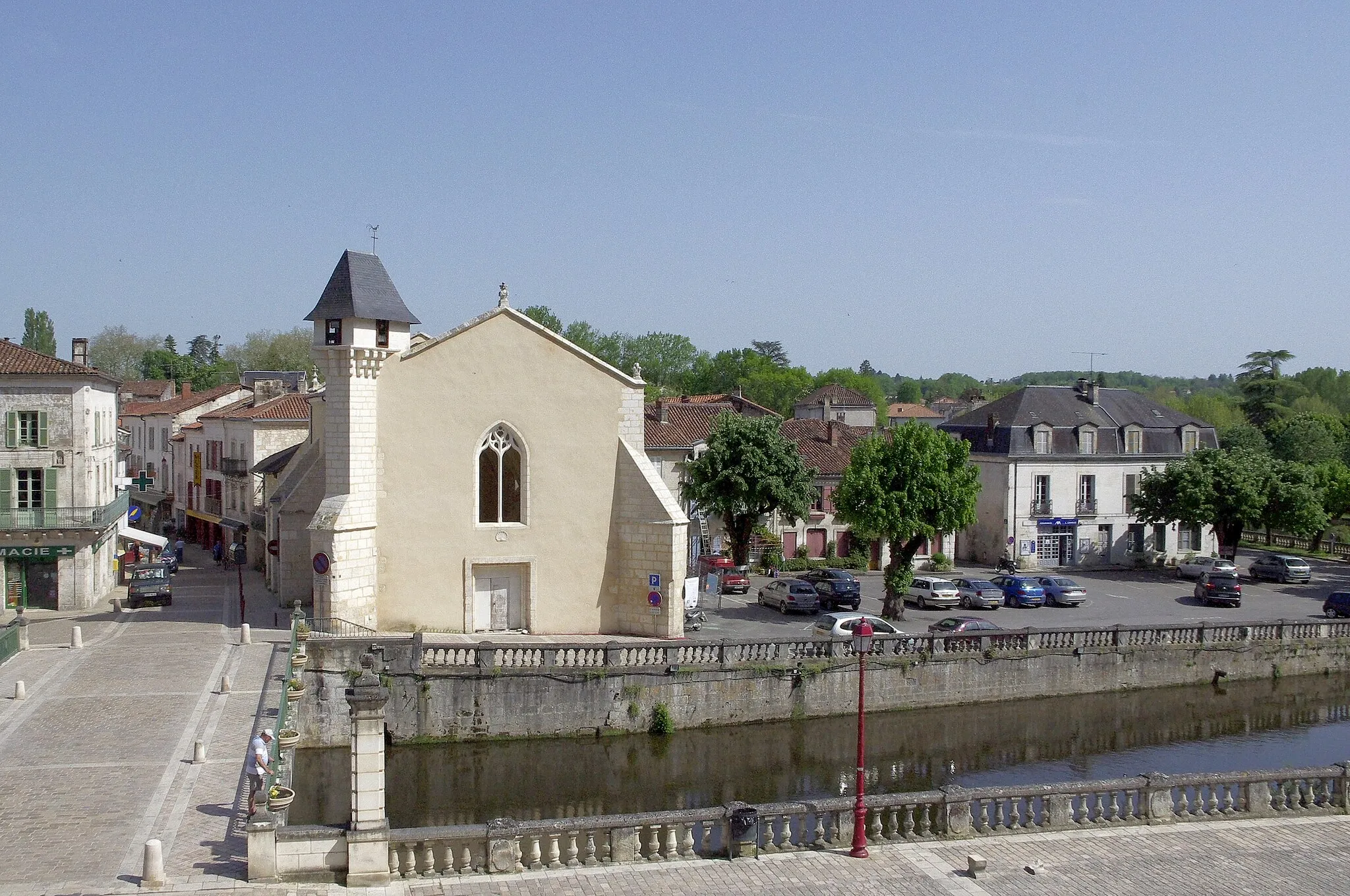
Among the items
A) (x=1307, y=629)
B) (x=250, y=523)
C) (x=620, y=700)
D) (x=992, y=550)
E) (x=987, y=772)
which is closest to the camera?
(x=987, y=772)

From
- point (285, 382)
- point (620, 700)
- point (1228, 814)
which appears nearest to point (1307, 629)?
point (1228, 814)

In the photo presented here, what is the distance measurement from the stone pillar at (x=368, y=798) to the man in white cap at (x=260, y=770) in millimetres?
1333

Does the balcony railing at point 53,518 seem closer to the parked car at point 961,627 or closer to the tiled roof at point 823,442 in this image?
the parked car at point 961,627

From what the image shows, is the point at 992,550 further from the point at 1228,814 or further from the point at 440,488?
the point at 1228,814

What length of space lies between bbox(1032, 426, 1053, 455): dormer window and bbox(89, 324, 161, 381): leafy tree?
84854mm

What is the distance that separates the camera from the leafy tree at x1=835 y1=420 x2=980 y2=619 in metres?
32.2

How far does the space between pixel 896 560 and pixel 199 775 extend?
2061 centimetres

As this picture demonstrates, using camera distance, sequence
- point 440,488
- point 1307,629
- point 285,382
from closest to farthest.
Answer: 1. point 440,488
2. point 1307,629
3. point 285,382

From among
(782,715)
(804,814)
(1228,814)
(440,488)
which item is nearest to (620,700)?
(782,715)

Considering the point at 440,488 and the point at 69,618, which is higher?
the point at 440,488

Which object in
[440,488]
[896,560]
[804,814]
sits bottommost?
[804,814]

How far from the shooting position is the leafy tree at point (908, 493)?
32.2 m

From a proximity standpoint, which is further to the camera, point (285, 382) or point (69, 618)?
point (285, 382)

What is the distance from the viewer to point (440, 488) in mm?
28672
